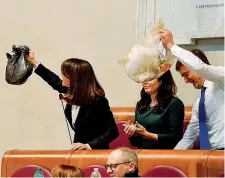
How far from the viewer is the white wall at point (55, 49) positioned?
4.20m

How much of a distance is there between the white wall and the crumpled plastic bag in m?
1.16

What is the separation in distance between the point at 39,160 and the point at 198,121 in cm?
67

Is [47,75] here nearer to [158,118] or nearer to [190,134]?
[158,118]

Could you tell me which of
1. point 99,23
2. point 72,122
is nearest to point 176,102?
point 72,122

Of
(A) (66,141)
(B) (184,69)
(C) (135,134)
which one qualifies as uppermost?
(B) (184,69)

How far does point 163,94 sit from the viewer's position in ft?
10.3

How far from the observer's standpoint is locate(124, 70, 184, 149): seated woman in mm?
3018

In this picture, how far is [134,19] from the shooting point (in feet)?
13.6

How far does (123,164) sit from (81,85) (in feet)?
2.16

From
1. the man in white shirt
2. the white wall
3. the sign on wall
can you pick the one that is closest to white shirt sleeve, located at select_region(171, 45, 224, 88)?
the man in white shirt

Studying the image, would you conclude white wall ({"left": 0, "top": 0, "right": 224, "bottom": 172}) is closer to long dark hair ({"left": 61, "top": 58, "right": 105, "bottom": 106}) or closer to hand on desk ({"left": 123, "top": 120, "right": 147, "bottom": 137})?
long dark hair ({"left": 61, "top": 58, "right": 105, "bottom": 106})

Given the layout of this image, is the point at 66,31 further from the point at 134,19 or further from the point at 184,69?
the point at 184,69

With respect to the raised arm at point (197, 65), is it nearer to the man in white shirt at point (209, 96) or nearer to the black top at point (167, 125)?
the man in white shirt at point (209, 96)

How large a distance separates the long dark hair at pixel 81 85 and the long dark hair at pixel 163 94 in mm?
187
